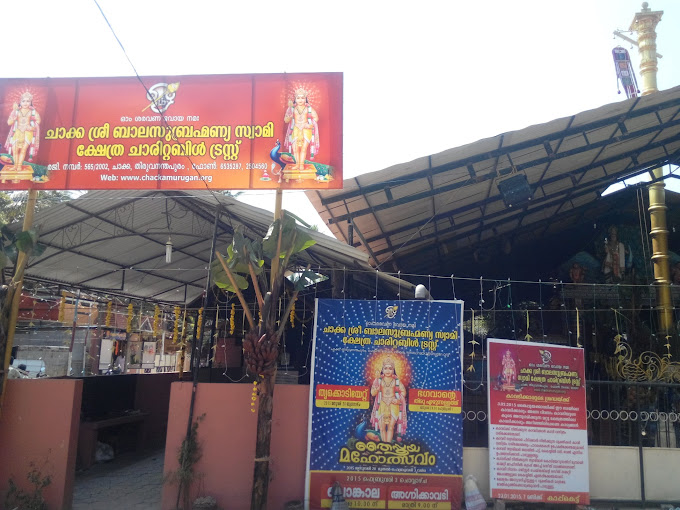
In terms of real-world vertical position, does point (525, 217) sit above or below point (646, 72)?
below

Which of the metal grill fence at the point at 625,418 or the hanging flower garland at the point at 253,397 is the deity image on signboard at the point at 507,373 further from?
the hanging flower garland at the point at 253,397

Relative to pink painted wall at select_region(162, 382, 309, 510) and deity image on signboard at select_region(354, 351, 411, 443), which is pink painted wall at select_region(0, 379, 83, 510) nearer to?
pink painted wall at select_region(162, 382, 309, 510)

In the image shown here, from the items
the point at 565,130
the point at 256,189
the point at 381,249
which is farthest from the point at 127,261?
the point at 565,130

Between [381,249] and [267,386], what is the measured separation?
23.4ft

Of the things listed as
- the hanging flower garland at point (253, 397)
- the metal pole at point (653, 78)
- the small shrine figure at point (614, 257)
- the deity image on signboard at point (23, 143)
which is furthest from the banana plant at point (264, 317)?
the small shrine figure at point (614, 257)

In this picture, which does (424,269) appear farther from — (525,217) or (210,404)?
(210,404)

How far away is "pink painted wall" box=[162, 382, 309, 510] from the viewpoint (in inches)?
270

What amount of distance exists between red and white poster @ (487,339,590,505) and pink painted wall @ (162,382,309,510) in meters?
2.46

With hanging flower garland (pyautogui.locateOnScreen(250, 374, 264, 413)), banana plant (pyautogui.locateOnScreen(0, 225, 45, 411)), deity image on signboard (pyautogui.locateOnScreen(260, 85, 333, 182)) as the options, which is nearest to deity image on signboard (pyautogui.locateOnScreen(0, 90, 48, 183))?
banana plant (pyautogui.locateOnScreen(0, 225, 45, 411))

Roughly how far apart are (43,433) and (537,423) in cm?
631

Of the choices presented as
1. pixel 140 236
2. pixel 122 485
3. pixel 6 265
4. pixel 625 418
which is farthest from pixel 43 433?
pixel 625 418

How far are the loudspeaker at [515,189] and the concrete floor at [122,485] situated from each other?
26.8 ft

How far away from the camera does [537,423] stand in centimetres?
695

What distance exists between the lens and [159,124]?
7.79m
